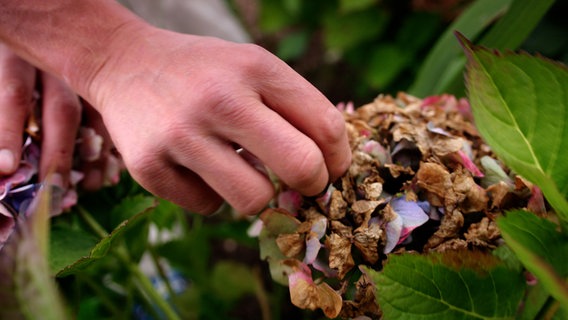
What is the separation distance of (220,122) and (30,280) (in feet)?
0.57

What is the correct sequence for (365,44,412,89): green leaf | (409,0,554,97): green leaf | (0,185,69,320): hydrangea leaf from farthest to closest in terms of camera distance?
(365,44,412,89): green leaf < (409,0,554,97): green leaf < (0,185,69,320): hydrangea leaf

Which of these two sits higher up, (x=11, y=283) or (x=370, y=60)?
(x=11, y=283)

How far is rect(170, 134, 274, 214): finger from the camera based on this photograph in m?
0.34

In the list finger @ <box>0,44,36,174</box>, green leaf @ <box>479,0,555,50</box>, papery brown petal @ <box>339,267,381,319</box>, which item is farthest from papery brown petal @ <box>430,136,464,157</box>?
finger @ <box>0,44,36,174</box>

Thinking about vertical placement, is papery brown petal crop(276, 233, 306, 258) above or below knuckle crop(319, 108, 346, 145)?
below

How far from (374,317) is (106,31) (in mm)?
276

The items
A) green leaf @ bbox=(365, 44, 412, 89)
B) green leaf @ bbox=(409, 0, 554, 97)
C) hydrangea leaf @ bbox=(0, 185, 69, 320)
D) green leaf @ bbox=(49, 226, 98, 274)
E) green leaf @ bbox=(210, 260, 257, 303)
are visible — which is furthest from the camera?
green leaf @ bbox=(365, 44, 412, 89)

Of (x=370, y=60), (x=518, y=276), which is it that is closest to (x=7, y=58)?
(x=518, y=276)

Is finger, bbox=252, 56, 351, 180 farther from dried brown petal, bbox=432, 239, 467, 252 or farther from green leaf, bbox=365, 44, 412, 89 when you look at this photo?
green leaf, bbox=365, 44, 412, 89

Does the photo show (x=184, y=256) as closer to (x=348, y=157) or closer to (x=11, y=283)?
(x=348, y=157)

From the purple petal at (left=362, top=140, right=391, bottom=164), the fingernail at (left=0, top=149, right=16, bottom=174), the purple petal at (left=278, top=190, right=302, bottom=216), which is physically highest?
the purple petal at (left=362, top=140, right=391, bottom=164)

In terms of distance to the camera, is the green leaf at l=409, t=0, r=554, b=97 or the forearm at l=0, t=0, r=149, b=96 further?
the green leaf at l=409, t=0, r=554, b=97

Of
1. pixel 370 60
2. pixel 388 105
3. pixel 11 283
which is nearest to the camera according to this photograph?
pixel 11 283

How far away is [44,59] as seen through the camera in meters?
0.43
